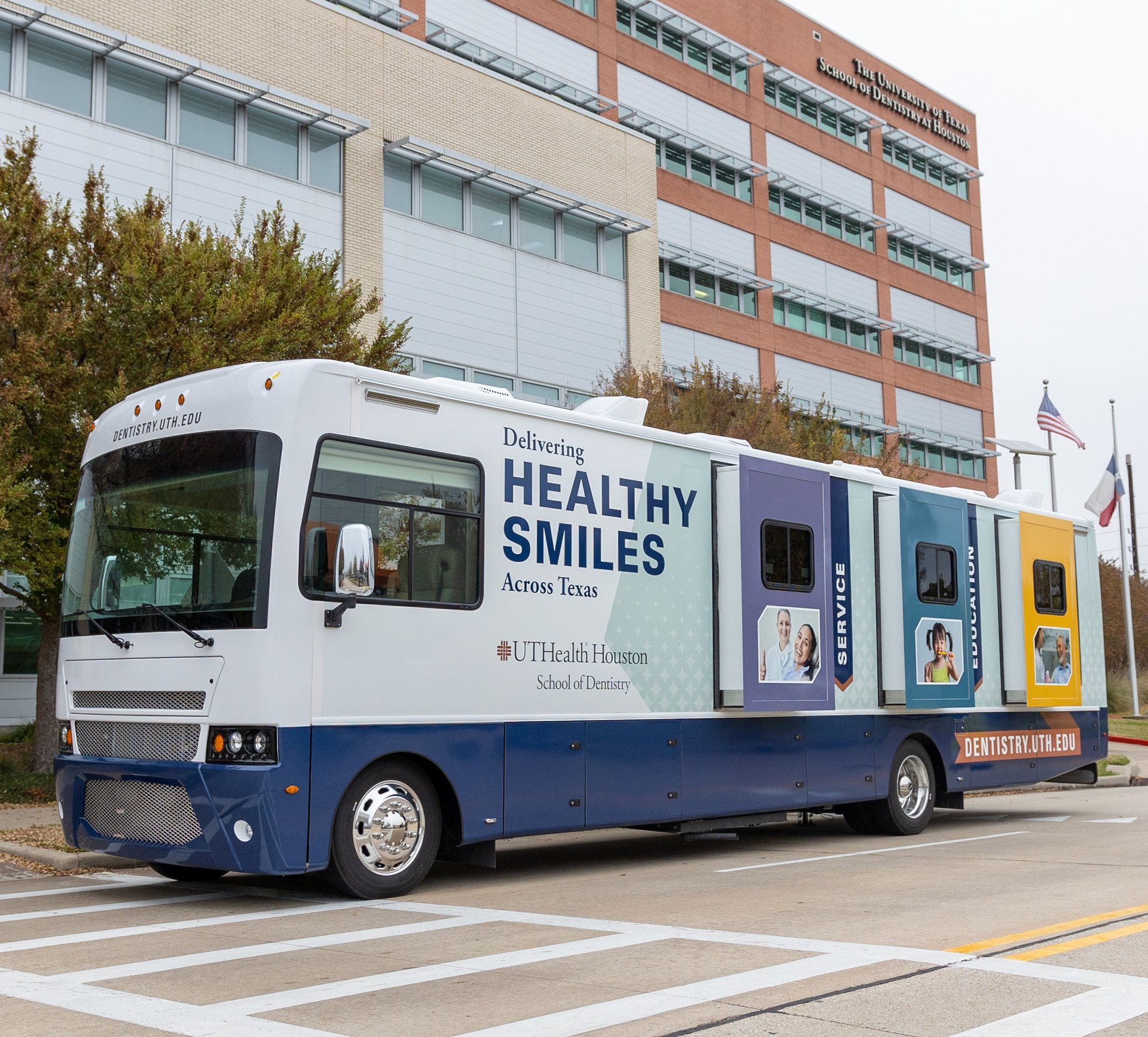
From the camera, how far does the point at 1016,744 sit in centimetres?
1549

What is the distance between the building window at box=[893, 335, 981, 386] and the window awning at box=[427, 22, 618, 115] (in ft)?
60.1

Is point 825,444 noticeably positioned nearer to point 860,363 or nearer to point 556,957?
point 860,363

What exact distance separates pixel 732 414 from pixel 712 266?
14.6 metres

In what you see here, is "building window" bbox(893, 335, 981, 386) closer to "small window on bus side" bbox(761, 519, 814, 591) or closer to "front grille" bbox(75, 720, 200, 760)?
"small window on bus side" bbox(761, 519, 814, 591)

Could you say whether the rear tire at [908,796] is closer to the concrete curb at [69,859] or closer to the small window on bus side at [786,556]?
the small window on bus side at [786,556]

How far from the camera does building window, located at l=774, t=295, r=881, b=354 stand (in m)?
46.0

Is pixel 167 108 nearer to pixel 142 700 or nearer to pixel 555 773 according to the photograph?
pixel 142 700

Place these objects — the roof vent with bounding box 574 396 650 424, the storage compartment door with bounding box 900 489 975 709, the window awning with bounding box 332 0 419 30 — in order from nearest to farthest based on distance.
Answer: the roof vent with bounding box 574 396 650 424, the storage compartment door with bounding box 900 489 975 709, the window awning with bounding box 332 0 419 30

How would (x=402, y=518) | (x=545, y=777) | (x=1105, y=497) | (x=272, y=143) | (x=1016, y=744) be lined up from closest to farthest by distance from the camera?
(x=402, y=518), (x=545, y=777), (x=1016, y=744), (x=272, y=143), (x=1105, y=497)

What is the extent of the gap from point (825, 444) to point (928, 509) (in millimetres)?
16690

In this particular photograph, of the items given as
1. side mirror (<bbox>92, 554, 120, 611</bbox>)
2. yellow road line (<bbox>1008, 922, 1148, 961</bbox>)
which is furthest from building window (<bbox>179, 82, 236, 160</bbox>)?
yellow road line (<bbox>1008, 922, 1148, 961</bbox>)

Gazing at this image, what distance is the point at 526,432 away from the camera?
10438 millimetres

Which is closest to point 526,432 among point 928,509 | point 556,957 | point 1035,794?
point 556,957

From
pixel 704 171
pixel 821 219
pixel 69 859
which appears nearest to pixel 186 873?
pixel 69 859
